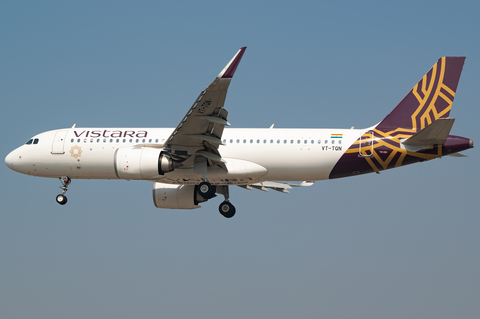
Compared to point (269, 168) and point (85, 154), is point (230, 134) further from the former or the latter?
point (85, 154)

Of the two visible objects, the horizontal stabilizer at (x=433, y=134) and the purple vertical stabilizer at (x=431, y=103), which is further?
the purple vertical stabilizer at (x=431, y=103)

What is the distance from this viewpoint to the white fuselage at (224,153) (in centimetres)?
3297

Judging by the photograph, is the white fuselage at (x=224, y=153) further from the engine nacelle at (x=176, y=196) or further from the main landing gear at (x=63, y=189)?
the engine nacelle at (x=176, y=196)

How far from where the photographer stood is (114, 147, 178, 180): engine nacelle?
32.1 meters

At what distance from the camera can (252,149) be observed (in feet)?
110

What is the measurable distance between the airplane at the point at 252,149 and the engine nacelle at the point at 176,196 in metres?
1.78

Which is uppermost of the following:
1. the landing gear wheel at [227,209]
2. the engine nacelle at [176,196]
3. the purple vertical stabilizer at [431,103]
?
the purple vertical stabilizer at [431,103]

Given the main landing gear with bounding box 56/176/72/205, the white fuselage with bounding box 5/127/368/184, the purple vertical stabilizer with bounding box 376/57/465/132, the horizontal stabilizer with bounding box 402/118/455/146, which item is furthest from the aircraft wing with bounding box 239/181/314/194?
the main landing gear with bounding box 56/176/72/205

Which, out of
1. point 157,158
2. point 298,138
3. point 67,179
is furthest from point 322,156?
point 67,179

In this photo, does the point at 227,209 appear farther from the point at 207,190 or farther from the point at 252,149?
the point at 252,149

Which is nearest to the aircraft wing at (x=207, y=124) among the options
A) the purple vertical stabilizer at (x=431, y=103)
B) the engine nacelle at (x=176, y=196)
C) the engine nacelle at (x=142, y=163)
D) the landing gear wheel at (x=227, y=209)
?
the engine nacelle at (x=142, y=163)

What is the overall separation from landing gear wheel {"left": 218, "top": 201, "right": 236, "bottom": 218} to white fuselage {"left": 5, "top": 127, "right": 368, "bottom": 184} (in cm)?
227

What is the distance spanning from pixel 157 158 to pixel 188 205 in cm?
627

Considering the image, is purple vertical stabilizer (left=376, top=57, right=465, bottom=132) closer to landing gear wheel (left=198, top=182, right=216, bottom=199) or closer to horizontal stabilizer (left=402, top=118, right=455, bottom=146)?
horizontal stabilizer (left=402, top=118, right=455, bottom=146)
